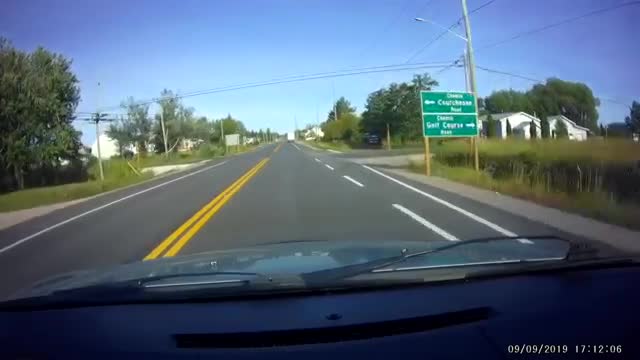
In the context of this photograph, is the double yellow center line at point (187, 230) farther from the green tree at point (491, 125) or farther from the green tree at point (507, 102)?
the green tree at point (507, 102)

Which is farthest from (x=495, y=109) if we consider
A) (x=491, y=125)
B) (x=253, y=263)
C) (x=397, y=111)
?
(x=253, y=263)

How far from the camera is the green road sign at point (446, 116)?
25.0 metres

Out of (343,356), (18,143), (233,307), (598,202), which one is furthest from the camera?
(18,143)

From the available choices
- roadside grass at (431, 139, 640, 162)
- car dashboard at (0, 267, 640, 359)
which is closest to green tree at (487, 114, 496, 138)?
roadside grass at (431, 139, 640, 162)

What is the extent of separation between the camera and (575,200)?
13.6m

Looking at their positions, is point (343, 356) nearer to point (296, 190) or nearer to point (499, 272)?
point (499, 272)

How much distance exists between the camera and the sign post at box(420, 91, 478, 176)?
25047mm

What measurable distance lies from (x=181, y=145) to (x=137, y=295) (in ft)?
309

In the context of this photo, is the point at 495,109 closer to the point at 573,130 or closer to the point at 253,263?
the point at 573,130

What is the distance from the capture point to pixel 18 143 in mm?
34812

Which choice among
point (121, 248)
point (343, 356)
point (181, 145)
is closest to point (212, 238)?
point (121, 248)

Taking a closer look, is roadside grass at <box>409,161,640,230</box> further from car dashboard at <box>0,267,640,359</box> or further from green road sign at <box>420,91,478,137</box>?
car dashboard at <box>0,267,640,359</box>

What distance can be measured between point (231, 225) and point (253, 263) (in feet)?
23.6

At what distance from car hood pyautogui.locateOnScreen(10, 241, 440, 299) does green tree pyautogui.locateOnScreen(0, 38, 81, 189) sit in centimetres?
3334
